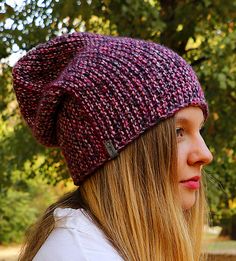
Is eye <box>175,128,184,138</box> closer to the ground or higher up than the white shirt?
higher up

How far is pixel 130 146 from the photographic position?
2.06 metres

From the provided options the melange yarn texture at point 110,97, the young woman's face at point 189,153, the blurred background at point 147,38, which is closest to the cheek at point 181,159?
the young woman's face at point 189,153

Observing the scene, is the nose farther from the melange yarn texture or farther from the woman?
the melange yarn texture

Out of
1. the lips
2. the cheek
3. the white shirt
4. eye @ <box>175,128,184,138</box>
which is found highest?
eye @ <box>175,128,184,138</box>

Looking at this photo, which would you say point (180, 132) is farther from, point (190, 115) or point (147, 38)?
point (147, 38)

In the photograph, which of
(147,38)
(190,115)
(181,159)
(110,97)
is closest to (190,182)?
(181,159)

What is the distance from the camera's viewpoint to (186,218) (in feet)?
7.41

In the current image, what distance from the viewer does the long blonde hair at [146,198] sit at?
1997 millimetres

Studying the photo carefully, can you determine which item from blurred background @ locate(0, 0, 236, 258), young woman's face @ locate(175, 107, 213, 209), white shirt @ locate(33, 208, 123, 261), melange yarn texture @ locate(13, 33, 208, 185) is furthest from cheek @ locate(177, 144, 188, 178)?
blurred background @ locate(0, 0, 236, 258)

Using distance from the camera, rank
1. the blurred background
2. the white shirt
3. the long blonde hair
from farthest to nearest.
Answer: the blurred background < the long blonde hair < the white shirt

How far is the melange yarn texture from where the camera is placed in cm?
205

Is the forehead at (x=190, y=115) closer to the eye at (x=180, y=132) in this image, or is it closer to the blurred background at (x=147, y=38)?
the eye at (x=180, y=132)

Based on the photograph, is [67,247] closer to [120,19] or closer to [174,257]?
[174,257]

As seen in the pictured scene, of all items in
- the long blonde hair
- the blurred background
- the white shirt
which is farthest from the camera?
the blurred background
